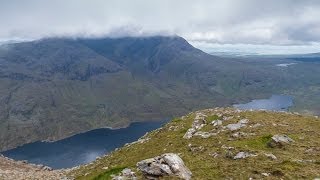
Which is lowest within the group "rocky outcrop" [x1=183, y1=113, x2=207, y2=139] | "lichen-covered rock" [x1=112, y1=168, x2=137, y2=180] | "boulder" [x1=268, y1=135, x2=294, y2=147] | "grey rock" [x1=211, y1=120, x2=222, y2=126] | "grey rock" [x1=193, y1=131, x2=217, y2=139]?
"rocky outcrop" [x1=183, y1=113, x2=207, y2=139]

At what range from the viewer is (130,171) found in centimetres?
3119

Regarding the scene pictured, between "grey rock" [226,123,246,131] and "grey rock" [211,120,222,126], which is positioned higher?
"grey rock" [226,123,246,131]

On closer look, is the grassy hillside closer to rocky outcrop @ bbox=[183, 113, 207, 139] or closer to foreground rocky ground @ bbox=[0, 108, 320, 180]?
foreground rocky ground @ bbox=[0, 108, 320, 180]

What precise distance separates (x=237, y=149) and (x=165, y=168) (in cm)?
839

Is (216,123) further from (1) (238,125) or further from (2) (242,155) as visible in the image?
(2) (242,155)

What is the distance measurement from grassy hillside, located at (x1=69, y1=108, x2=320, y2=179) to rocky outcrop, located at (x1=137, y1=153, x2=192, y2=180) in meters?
0.72

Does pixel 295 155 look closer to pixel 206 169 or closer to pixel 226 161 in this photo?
pixel 226 161

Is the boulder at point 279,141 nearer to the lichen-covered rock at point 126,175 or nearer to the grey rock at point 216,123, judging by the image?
the grey rock at point 216,123

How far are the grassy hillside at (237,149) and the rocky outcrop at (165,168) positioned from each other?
0.72m

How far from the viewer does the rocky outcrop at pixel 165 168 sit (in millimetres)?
28498

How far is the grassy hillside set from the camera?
2842 centimetres

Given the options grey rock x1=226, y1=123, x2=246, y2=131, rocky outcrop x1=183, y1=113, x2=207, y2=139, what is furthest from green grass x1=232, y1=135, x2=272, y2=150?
rocky outcrop x1=183, y1=113, x2=207, y2=139

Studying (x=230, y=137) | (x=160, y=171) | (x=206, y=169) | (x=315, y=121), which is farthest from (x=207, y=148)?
(x=315, y=121)

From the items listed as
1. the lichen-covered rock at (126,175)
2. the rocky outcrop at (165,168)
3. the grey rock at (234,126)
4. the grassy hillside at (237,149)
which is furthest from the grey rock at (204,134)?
the lichen-covered rock at (126,175)
